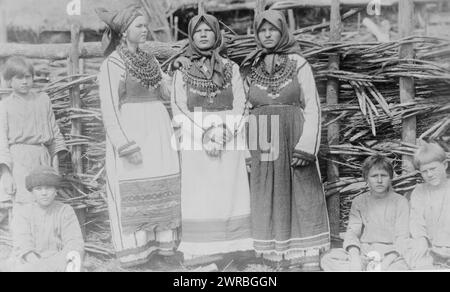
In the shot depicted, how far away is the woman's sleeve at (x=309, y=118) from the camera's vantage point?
175 inches

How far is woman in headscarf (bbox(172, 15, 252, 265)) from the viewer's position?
4.46 meters

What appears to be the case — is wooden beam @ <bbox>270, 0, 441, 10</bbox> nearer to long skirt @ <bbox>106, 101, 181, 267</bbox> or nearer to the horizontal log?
the horizontal log

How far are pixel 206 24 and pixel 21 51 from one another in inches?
45.9

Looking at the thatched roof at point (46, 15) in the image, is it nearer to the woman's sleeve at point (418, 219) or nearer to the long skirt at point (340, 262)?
the woman's sleeve at point (418, 219)

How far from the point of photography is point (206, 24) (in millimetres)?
4457

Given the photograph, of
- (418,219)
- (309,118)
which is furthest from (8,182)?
(418,219)

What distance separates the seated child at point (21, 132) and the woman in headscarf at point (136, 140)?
39cm

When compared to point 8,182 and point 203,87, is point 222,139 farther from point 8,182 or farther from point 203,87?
point 8,182

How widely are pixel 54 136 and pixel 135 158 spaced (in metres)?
0.56

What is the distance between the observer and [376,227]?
453cm

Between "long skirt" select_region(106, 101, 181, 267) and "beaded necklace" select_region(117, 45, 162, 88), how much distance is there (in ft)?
0.43

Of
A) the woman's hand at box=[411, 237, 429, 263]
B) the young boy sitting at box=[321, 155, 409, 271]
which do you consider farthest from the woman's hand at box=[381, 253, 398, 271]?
the woman's hand at box=[411, 237, 429, 263]

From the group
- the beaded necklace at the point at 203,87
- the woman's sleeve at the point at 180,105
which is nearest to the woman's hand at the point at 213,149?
the woman's sleeve at the point at 180,105

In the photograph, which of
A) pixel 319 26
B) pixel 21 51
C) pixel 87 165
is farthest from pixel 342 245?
pixel 21 51
